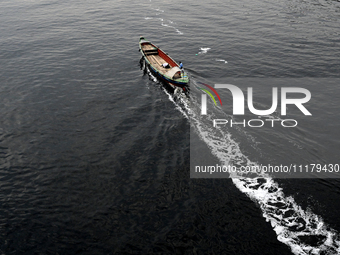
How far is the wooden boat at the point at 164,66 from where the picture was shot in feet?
156

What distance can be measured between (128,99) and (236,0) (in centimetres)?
8166

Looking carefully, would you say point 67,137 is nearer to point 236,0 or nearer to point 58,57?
point 58,57

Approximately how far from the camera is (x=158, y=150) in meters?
35.2

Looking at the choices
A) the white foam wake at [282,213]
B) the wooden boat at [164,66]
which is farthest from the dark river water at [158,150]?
the wooden boat at [164,66]

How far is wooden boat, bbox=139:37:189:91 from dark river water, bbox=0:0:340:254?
2696 millimetres

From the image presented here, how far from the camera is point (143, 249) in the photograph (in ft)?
79.0

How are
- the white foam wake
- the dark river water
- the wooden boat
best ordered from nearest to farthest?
the white foam wake → the dark river water → the wooden boat

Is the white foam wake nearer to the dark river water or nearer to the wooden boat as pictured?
the dark river water

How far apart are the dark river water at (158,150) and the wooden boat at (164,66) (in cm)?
270

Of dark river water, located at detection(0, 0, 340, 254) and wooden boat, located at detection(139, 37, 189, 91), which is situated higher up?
wooden boat, located at detection(139, 37, 189, 91)

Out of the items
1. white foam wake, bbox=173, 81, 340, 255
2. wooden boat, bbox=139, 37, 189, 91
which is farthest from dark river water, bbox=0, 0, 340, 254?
wooden boat, bbox=139, 37, 189, 91

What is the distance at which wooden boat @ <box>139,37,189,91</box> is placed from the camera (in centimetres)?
4762

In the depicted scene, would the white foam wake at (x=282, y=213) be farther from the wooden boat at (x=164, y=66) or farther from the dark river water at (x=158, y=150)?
the wooden boat at (x=164, y=66)

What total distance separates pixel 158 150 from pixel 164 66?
24197 mm
